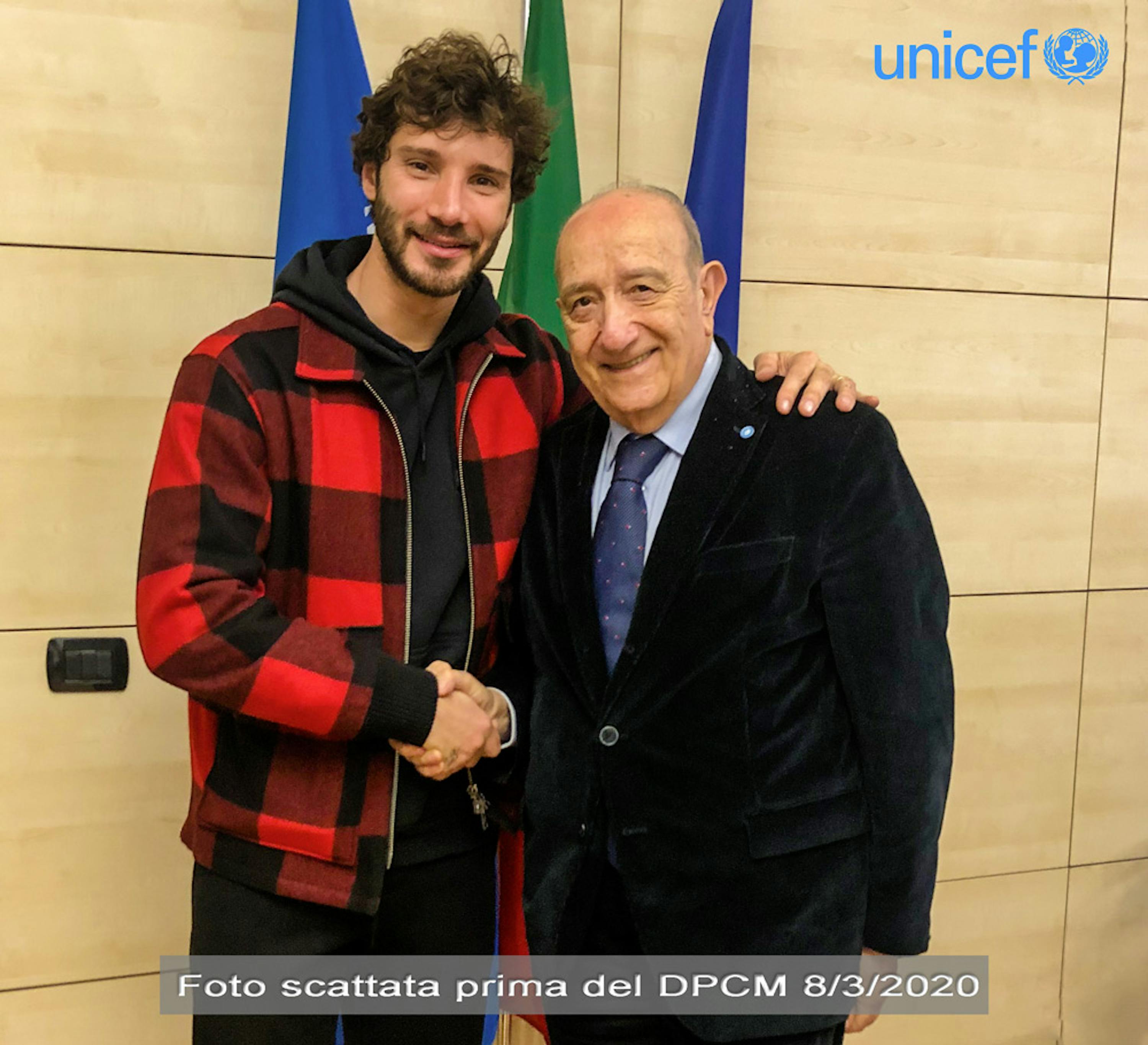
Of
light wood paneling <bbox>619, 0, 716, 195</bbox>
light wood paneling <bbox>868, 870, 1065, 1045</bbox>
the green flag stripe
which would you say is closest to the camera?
the green flag stripe

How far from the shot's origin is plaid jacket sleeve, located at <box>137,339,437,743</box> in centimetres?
138

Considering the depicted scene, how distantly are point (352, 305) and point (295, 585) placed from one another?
1.33ft

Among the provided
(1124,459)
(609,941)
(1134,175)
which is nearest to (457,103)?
(609,941)

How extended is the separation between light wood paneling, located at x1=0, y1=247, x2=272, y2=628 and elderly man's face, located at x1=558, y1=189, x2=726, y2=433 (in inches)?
38.4

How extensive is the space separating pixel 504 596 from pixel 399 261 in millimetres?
505

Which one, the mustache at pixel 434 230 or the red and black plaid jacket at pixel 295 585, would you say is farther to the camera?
the mustache at pixel 434 230

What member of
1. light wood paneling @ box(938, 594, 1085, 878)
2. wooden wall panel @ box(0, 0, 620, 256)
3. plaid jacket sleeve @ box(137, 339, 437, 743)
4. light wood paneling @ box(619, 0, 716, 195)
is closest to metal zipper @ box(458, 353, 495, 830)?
plaid jacket sleeve @ box(137, 339, 437, 743)

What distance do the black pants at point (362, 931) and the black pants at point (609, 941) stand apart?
26cm

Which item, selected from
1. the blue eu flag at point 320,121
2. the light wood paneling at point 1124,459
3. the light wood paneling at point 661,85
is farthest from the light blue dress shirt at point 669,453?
the light wood paneling at point 1124,459

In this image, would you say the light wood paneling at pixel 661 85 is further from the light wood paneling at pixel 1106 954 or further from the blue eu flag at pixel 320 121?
the light wood paneling at pixel 1106 954

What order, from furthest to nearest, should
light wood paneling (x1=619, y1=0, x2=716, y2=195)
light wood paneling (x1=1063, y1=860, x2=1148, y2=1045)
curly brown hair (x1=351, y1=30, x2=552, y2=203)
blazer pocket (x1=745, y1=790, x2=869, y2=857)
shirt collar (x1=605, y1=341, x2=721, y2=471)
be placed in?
light wood paneling (x1=1063, y1=860, x2=1148, y2=1045) < light wood paneling (x1=619, y1=0, x2=716, y2=195) < curly brown hair (x1=351, y1=30, x2=552, y2=203) < shirt collar (x1=605, y1=341, x2=721, y2=471) < blazer pocket (x1=745, y1=790, x2=869, y2=857)

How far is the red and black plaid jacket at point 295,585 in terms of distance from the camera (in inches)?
54.5

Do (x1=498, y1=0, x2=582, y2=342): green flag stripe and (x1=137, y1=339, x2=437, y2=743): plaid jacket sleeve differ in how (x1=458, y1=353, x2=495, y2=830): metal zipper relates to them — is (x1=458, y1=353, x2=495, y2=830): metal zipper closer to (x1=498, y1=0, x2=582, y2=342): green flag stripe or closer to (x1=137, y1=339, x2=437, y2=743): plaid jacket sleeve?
(x1=137, y1=339, x2=437, y2=743): plaid jacket sleeve
